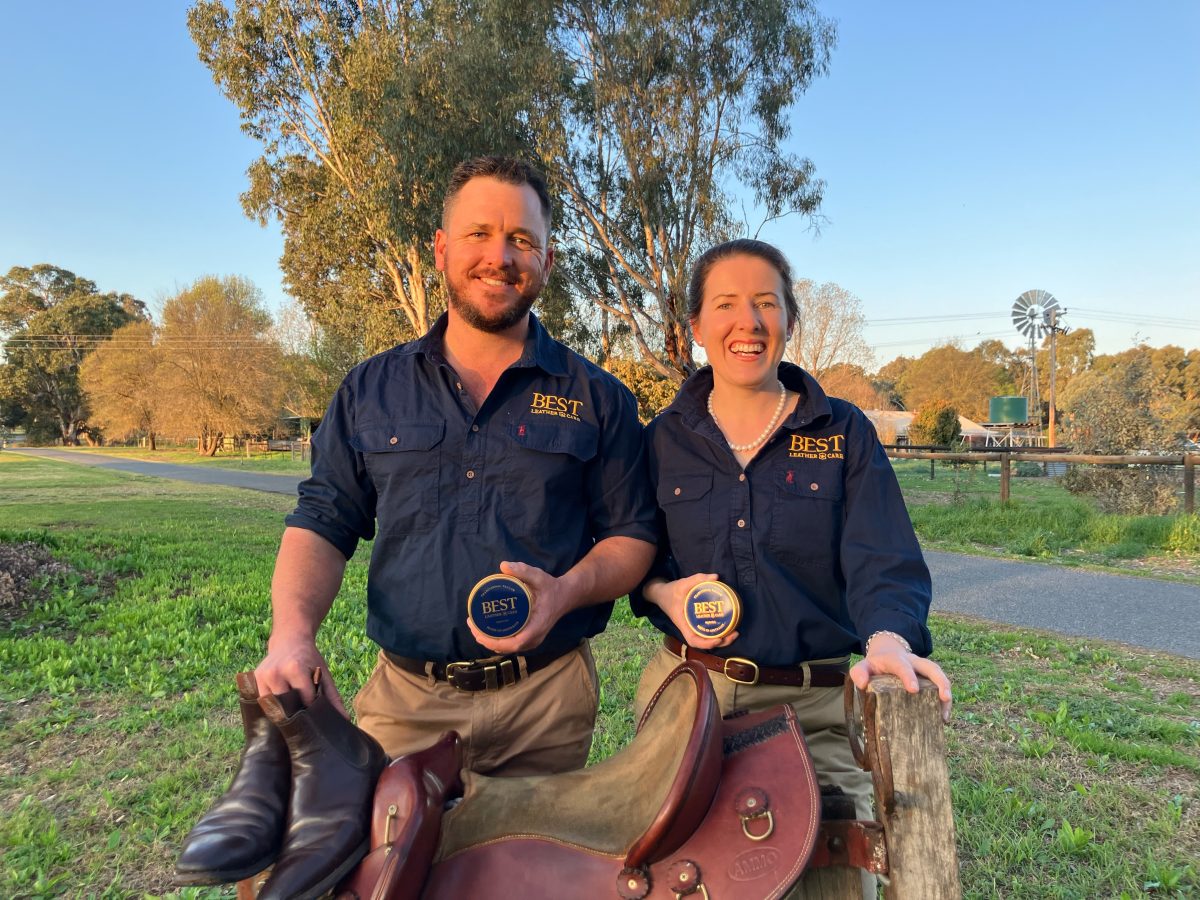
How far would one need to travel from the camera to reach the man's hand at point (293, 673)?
50.4 inches

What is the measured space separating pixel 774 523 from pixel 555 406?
0.66 metres

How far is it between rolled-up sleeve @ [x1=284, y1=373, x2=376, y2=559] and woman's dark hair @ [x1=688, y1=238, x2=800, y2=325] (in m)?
1.02

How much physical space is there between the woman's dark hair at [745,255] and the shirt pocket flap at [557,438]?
1.49 feet

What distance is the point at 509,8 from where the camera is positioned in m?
Answer: 13.0

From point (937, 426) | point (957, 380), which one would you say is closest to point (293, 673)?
point (937, 426)

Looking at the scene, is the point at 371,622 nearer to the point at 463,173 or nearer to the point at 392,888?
the point at 392,888

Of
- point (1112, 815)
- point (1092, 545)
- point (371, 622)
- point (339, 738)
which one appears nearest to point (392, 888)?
point (339, 738)

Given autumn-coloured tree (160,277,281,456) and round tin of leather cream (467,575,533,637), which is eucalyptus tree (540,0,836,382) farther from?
autumn-coloured tree (160,277,281,456)

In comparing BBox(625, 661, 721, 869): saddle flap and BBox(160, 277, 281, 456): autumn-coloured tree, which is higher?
BBox(160, 277, 281, 456): autumn-coloured tree

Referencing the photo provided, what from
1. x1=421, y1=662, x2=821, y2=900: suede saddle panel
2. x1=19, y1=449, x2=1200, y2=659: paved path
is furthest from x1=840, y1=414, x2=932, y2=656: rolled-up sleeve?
x1=19, y1=449, x2=1200, y2=659: paved path

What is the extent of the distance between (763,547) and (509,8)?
1419 centimetres

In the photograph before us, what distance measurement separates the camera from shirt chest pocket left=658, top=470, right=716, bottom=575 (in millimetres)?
1792

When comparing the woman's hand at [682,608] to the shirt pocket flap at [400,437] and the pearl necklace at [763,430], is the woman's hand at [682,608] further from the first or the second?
the shirt pocket flap at [400,437]

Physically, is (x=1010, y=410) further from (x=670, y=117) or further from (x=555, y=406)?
(x=555, y=406)
